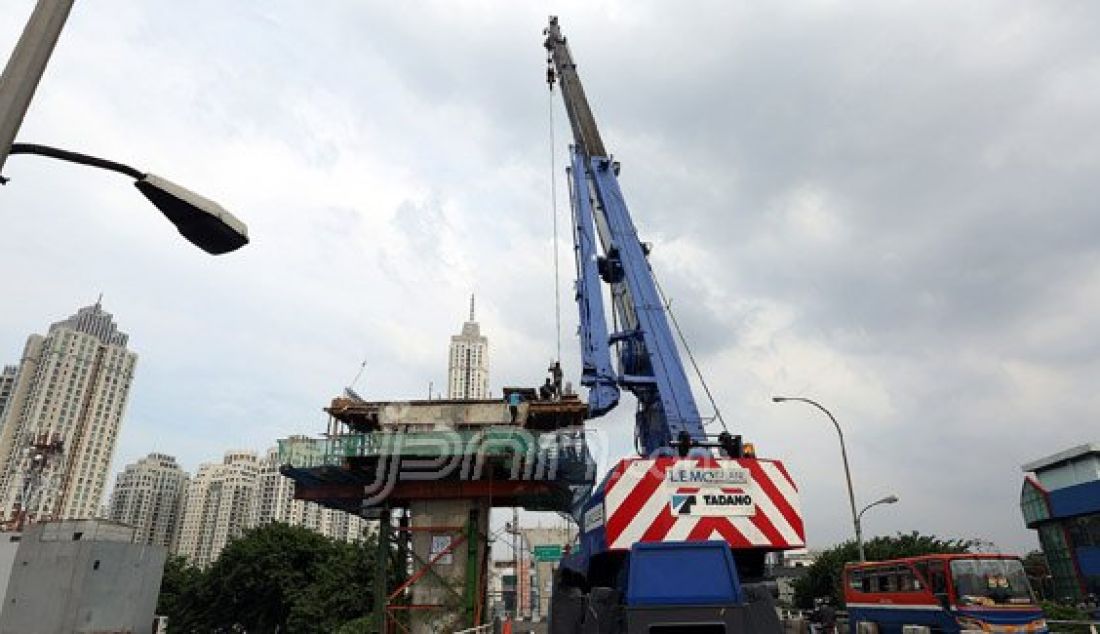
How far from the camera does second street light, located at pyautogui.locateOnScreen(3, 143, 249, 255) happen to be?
155 inches

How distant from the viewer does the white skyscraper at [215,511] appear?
384 ft

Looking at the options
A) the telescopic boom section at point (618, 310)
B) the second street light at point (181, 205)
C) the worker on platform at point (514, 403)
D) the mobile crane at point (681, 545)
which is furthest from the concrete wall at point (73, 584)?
the second street light at point (181, 205)

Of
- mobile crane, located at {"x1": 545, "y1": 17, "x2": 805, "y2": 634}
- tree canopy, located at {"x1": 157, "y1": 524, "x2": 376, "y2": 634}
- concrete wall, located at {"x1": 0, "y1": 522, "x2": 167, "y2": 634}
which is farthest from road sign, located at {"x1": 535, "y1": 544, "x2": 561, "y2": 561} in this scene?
mobile crane, located at {"x1": 545, "y1": 17, "x2": 805, "y2": 634}

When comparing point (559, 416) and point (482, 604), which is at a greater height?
point (559, 416)

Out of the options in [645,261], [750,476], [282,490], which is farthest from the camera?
[282,490]

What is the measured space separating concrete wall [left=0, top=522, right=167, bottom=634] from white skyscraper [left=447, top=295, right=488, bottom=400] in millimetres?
68038

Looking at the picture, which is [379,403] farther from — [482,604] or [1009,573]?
[1009,573]

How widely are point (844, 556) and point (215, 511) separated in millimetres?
110625

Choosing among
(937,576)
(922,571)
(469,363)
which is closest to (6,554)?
(922,571)

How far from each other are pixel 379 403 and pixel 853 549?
41.7 m

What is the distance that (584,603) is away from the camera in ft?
21.1

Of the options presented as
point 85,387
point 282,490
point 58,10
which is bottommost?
point 58,10

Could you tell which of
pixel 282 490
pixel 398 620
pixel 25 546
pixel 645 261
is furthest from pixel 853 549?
pixel 282 490

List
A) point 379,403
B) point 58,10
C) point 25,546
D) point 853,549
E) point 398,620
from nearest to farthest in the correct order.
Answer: point 58,10, point 398,620, point 379,403, point 25,546, point 853,549
